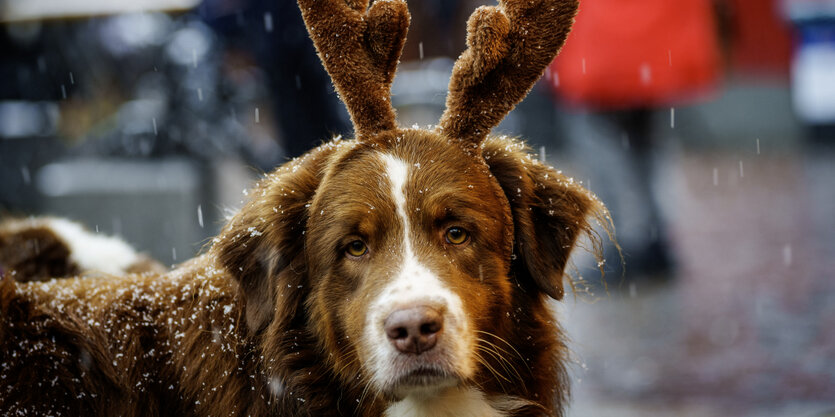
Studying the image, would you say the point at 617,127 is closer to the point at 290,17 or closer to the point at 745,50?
the point at 290,17

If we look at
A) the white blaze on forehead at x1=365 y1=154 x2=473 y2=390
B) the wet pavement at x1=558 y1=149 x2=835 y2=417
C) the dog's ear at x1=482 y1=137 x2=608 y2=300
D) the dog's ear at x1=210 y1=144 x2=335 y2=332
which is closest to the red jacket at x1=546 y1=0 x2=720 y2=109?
the wet pavement at x1=558 y1=149 x2=835 y2=417

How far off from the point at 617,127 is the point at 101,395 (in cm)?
577

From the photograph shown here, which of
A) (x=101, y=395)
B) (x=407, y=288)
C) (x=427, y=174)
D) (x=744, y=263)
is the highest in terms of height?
(x=427, y=174)

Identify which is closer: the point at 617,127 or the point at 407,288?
the point at 407,288

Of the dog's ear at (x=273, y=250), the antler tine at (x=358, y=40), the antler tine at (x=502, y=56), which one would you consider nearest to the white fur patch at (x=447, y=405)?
the dog's ear at (x=273, y=250)

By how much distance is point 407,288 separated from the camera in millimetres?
2637

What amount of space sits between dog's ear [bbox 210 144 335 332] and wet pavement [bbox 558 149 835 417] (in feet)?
3.87

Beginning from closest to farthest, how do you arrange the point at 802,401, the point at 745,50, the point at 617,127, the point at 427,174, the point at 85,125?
the point at 427,174, the point at 802,401, the point at 617,127, the point at 85,125, the point at 745,50

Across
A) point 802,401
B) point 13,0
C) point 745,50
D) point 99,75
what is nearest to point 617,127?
point 802,401

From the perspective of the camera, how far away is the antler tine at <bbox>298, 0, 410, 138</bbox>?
288cm

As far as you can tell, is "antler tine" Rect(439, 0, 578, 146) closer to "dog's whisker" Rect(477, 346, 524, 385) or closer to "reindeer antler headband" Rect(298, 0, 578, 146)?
"reindeer antler headband" Rect(298, 0, 578, 146)

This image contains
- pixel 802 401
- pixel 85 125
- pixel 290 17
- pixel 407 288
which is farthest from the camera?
pixel 85 125

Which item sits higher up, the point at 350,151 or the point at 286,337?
the point at 350,151

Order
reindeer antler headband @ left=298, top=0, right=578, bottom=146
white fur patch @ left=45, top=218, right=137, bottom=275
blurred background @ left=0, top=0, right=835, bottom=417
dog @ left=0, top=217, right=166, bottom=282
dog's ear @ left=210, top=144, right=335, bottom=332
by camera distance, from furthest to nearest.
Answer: blurred background @ left=0, top=0, right=835, bottom=417
white fur patch @ left=45, top=218, right=137, bottom=275
dog @ left=0, top=217, right=166, bottom=282
dog's ear @ left=210, top=144, right=335, bottom=332
reindeer antler headband @ left=298, top=0, right=578, bottom=146
